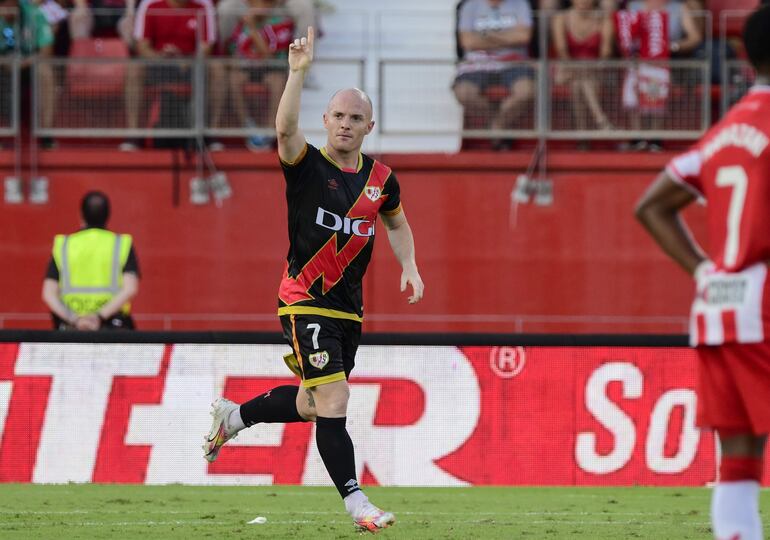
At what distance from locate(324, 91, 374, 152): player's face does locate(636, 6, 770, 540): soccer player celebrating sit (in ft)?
9.20

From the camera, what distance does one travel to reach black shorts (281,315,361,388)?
7543 millimetres

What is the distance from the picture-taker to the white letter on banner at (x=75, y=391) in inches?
416

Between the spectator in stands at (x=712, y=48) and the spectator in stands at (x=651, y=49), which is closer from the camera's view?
the spectator in stands at (x=651, y=49)

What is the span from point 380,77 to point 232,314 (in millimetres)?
2734

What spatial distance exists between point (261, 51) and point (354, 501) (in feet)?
26.5

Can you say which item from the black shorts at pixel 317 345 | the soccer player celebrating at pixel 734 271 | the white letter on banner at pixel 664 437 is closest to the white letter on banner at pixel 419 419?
the white letter on banner at pixel 664 437

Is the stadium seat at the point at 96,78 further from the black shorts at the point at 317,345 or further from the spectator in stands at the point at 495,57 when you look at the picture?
the black shorts at the point at 317,345

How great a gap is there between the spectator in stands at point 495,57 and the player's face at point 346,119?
22.6ft

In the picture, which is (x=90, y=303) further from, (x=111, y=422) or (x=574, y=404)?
(x=574, y=404)

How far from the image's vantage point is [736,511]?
490cm

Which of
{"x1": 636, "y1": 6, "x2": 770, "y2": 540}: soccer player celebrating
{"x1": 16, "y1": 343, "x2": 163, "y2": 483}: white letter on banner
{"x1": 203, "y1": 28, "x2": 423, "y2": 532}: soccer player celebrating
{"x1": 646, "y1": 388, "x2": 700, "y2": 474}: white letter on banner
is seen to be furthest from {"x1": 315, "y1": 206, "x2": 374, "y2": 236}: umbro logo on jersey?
{"x1": 646, "y1": 388, "x2": 700, "y2": 474}: white letter on banner

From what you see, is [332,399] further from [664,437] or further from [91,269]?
[91,269]

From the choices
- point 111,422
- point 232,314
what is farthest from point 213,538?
point 232,314

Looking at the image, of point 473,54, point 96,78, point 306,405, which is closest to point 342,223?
point 306,405
